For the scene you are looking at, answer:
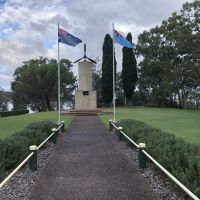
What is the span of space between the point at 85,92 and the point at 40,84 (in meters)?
32.1

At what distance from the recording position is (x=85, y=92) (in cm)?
4903

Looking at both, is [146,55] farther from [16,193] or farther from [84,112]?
[16,193]

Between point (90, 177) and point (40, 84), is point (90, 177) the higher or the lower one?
the lower one

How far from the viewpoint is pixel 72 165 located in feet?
42.5

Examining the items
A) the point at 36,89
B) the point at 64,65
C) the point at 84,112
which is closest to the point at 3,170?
the point at 84,112

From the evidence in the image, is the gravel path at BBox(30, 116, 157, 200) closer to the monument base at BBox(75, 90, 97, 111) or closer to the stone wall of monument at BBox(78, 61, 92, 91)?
the monument base at BBox(75, 90, 97, 111)

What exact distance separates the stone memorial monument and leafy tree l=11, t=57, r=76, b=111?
3068 cm

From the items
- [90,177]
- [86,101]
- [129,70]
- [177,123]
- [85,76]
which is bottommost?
[90,177]

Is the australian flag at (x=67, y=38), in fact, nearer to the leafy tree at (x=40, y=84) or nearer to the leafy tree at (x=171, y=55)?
the leafy tree at (x=171, y=55)

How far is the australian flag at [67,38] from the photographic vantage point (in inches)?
1153

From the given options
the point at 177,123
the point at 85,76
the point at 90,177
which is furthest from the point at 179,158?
the point at 85,76

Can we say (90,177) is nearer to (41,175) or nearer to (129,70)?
(41,175)

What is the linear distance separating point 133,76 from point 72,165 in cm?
5318

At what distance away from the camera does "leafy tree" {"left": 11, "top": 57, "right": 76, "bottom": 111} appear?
80.0 m
